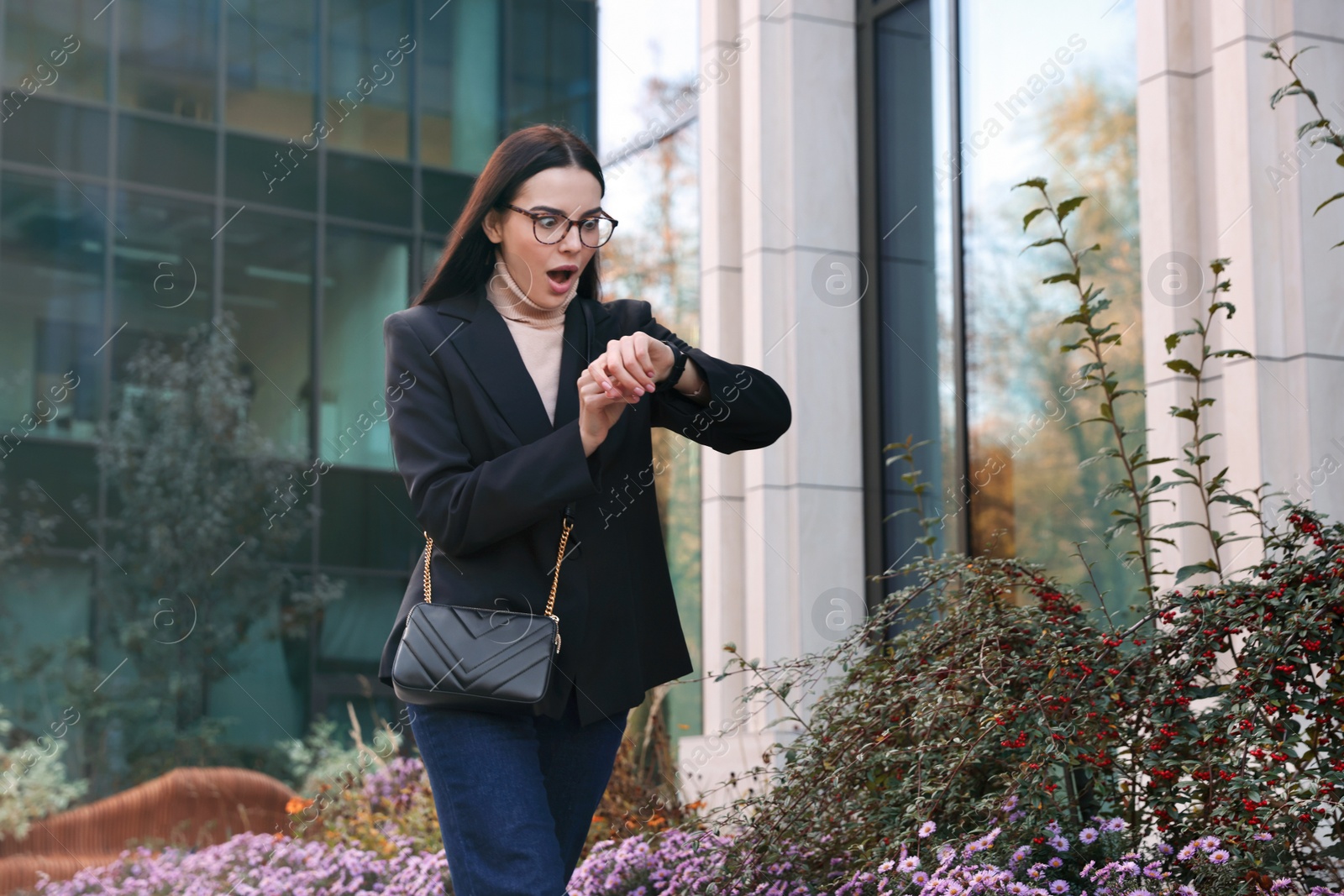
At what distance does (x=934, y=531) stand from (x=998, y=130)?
1.80m

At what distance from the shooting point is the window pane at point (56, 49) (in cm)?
919

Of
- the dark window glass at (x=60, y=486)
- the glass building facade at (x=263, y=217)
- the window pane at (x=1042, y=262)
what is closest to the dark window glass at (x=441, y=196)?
the glass building facade at (x=263, y=217)

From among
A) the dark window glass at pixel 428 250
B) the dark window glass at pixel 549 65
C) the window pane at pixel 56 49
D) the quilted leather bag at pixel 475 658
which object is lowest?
the quilted leather bag at pixel 475 658

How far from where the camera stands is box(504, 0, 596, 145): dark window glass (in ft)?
34.4

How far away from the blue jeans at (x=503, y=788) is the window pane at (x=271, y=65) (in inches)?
321

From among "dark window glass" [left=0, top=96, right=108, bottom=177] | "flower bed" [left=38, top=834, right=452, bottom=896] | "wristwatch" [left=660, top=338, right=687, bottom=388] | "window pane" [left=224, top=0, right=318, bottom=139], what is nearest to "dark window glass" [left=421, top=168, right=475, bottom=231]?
"window pane" [left=224, top=0, right=318, bottom=139]

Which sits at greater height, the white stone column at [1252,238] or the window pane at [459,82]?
the window pane at [459,82]

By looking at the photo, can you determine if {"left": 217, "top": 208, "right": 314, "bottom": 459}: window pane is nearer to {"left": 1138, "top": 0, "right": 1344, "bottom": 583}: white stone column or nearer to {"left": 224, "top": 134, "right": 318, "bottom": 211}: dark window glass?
{"left": 224, "top": 134, "right": 318, "bottom": 211}: dark window glass

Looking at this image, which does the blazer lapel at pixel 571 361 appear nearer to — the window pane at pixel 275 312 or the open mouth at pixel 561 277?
the open mouth at pixel 561 277

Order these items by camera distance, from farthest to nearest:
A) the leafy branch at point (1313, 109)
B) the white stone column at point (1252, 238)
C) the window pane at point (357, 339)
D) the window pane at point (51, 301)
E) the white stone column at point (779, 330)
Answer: the window pane at point (357, 339) < the window pane at point (51, 301) < the white stone column at point (779, 330) < the white stone column at point (1252, 238) < the leafy branch at point (1313, 109)

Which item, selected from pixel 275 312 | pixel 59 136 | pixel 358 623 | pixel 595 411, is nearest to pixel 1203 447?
pixel 595 411

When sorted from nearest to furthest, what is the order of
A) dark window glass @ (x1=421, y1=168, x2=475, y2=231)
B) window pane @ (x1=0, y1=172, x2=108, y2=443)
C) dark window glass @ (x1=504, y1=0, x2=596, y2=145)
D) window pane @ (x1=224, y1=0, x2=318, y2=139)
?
window pane @ (x1=0, y1=172, x2=108, y2=443) < window pane @ (x1=224, y1=0, x2=318, y2=139) < dark window glass @ (x1=421, y1=168, x2=475, y2=231) < dark window glass @ (x1=504, y1=0, x2=596, y2=145)

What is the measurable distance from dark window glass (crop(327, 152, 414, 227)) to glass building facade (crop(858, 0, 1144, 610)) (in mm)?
4471

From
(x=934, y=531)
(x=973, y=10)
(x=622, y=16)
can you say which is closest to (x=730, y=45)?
(x=973, y=10)
